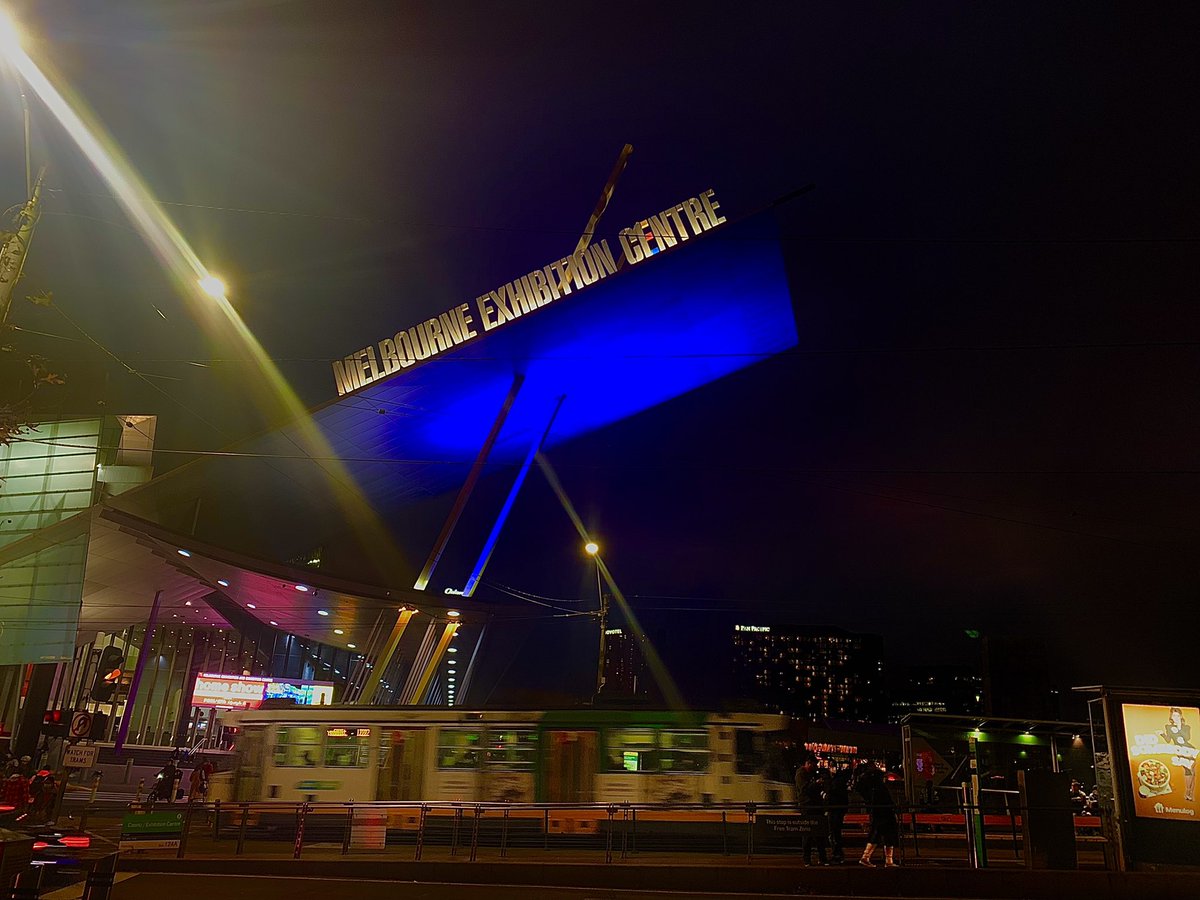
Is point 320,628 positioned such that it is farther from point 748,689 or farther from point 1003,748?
point 748,689

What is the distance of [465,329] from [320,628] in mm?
23148

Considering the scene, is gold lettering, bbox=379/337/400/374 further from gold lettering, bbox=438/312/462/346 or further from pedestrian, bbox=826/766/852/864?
pedestrian, bbox=826/766/852/864

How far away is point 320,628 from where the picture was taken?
4809 cm

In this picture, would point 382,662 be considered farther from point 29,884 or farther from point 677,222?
point 29,884

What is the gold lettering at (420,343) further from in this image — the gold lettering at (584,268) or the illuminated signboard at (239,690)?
the illuminated signboard at (239,690)

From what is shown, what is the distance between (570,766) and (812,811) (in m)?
5.94

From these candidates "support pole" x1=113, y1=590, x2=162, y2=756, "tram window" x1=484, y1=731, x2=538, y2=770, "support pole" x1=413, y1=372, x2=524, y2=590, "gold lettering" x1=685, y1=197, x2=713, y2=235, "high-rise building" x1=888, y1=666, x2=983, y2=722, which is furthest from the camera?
"high-rise building" x1=888, y1=666, x2=983, y2=722

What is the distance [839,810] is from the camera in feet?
46.3

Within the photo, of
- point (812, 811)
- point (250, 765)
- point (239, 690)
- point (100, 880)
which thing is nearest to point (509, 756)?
point (250, 765)

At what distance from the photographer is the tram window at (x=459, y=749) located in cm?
1889

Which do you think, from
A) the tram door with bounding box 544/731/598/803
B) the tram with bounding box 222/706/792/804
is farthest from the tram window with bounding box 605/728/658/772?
the tram door with bounding box 544/731/598/803

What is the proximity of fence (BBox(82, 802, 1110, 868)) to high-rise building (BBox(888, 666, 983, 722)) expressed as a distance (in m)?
137

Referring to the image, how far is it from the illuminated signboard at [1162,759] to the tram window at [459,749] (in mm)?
12234

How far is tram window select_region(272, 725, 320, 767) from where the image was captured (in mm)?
19672
